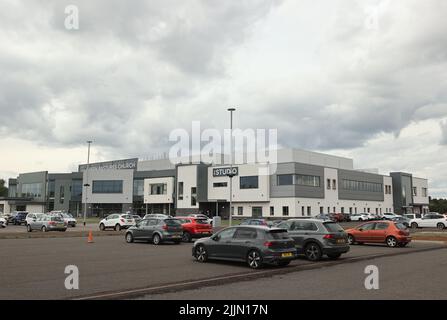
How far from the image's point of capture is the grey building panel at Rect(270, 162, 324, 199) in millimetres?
77938

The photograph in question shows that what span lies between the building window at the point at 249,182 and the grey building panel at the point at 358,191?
1771cm

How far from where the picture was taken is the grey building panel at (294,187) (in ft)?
256

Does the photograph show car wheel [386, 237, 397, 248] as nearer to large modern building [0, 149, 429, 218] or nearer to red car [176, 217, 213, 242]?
red car [176, 217, 213, 242]

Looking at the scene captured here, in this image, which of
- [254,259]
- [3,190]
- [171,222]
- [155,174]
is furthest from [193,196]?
[3,190]

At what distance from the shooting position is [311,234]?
60.1 feet

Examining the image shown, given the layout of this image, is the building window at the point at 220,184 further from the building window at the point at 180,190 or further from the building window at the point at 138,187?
the building window at the point at 138,187

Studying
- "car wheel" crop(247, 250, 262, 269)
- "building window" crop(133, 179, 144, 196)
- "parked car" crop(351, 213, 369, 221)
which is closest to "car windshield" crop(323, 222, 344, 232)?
"car wheel" crop(247, 250, 262, 269)

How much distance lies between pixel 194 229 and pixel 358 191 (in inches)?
2798

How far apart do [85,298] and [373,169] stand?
110154 millimetres

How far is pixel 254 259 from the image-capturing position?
15.6 meters
